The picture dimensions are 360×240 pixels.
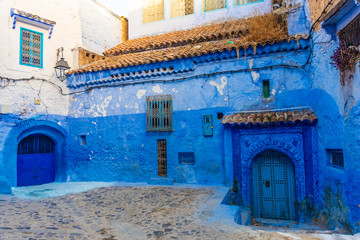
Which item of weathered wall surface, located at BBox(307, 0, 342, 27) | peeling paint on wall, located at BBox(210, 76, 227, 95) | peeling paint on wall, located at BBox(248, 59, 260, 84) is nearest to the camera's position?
weathered wall surface, located at BBox(307, 0, 342, 27)

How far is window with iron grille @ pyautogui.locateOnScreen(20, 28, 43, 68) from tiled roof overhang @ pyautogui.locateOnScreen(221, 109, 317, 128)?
290 inches

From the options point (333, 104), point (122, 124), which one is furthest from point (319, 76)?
point (122, 124)

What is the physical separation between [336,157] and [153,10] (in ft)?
33.9

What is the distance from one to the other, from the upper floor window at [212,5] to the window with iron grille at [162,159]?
6637 millimetres

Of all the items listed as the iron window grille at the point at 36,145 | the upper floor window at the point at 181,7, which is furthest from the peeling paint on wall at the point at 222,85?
the iron window grille at the point at 36,145

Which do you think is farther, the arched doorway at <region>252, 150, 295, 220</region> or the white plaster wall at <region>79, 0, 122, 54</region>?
the white plaster wall at <region>79, 0, 122, 54</region>

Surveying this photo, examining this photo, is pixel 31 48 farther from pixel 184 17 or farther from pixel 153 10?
pixel 184 17

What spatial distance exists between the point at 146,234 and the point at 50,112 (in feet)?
24.2

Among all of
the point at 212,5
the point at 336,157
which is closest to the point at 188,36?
the point at 212,5

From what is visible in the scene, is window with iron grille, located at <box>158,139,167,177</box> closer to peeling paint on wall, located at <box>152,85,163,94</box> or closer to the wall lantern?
peeling paint on wall, located at <box>152,85,163,94</box>

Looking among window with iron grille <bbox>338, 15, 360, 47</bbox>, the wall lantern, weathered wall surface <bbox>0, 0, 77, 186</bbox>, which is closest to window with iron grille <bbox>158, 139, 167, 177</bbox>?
weathered wall surface <bbox>0, 0, 77, 186</bbox>

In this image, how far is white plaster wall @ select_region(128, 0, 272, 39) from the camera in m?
11.1

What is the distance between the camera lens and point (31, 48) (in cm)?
967

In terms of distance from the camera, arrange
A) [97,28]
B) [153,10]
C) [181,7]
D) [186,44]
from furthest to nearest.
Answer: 1. [153,10]
2. [97,28]
3. [181,7]
4. [186,44]
